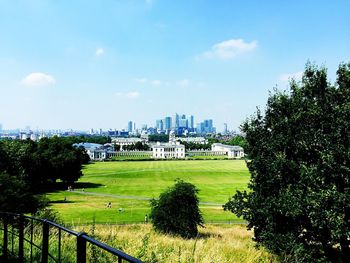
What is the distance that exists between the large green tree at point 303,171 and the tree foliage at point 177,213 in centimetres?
1217

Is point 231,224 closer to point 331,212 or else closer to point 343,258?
point 343,258

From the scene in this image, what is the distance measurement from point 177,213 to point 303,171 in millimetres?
18108

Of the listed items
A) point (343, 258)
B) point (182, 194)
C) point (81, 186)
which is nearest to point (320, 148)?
point (343, 258)

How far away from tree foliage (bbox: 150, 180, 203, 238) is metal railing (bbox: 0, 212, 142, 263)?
848 inches

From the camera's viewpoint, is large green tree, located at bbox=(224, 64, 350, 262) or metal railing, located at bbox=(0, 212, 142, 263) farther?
large green tree, located at bbox=(224, 64, 350, 262)

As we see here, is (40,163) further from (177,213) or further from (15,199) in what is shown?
(177,213)

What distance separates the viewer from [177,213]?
34.4 m

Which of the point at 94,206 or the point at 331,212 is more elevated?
the point at 331,212

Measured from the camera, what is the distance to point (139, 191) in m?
81.4

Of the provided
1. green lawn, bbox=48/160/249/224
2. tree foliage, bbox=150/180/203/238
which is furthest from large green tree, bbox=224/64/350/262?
green lawn, bbox=48/160/249/224

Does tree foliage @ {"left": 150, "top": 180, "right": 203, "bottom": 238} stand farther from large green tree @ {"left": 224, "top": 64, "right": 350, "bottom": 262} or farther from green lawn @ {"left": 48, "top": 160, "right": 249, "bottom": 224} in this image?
large green tree @ {"left": 224, "top": 64, "right": 350, "bottom": 262}

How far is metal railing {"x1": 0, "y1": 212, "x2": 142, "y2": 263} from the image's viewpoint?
13.0 ft

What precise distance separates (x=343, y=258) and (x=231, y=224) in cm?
2790

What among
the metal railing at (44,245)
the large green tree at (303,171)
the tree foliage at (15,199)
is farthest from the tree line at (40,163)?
the metal railing at (44,245)
